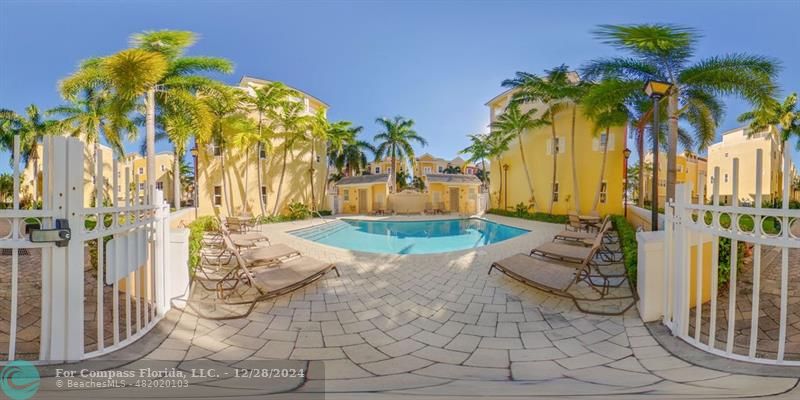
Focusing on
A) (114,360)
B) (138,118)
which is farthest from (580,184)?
(138,118)

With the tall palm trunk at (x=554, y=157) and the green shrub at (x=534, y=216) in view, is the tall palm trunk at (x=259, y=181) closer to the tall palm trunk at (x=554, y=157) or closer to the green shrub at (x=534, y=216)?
the green shrub at (x=534, y=216)

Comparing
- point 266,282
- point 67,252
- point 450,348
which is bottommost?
point 450,348

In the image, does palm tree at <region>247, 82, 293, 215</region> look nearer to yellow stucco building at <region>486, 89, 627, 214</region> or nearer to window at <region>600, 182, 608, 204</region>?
yellow stucco building at <region>486, 89, 627, 214</region>

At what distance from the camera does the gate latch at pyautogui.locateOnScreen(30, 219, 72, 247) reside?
92.0 inches

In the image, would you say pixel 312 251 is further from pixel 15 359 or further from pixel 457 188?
pixel 457 188

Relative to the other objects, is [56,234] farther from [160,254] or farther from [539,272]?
[539,272]

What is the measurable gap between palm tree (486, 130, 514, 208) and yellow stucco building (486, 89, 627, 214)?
48.4 inches

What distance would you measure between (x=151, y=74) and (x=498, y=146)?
727 inches

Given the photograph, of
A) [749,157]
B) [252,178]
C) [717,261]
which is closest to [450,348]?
[717,261]

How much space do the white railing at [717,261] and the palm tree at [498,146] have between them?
55.8 ft

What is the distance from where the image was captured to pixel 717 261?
3.02 m

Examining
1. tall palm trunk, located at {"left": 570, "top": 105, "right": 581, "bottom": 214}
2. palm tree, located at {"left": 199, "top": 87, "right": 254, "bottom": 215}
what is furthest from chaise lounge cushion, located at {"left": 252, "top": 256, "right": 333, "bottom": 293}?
tall palm trunk, located at {"left": 570, "top": 105, "right": 581, "bottom": 214}

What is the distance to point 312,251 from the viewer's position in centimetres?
878

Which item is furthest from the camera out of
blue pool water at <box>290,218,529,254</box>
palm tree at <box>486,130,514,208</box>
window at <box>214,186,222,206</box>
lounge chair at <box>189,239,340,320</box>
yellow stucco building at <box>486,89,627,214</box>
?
palm tree at <box>486,130,514,208</box>
